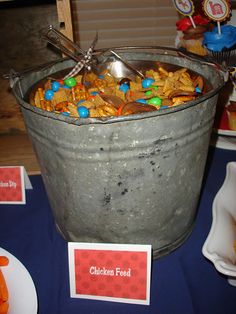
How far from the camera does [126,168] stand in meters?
0.57

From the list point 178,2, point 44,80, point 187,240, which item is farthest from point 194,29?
point 187,240

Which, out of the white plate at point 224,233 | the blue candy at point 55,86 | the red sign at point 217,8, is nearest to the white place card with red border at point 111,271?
the white plate at point 224,233

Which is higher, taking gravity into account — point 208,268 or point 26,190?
point 26,190

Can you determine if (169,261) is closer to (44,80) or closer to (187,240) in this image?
(187,240)

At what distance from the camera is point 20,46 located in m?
1.15

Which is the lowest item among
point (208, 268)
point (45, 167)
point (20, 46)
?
point (208, 268)

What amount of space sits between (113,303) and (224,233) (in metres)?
0.28

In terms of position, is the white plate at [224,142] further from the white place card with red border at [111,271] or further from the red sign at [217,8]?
the white place card with red border at [111,271]

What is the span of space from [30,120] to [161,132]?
24 centimetres

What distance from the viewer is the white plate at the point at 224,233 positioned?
617mm

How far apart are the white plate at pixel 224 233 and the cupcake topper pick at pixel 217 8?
51cm

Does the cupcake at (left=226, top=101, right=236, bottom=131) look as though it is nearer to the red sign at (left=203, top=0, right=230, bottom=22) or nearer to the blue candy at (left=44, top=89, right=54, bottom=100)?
the red sign at (left=203, top=0, right=230, bottom=22)

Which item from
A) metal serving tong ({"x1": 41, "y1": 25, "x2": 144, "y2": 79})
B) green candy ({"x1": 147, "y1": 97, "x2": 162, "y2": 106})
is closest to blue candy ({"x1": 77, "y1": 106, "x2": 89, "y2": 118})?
green candy ({"x1": 147, "y1": 97, "x2": 162, "y2": 106})

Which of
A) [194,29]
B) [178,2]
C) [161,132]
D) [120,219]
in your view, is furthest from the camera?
[194,29]
